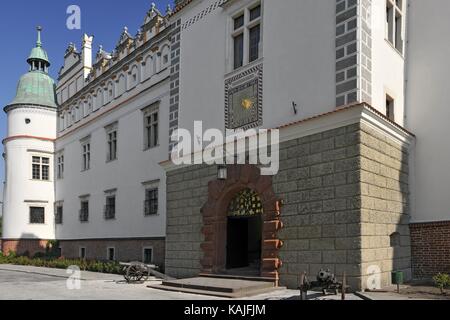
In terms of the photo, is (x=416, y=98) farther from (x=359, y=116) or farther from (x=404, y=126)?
(x=359, y=116)

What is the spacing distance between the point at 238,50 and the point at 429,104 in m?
6.08

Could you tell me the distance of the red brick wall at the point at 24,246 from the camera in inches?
1276

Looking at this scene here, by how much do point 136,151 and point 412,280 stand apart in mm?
14587

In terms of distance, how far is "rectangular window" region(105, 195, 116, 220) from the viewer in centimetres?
2598

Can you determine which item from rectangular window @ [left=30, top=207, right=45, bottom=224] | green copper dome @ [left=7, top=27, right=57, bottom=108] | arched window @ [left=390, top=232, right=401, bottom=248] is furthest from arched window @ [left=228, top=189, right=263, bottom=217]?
green copper dome @ [left=7, top=27, right=57, bottom=108]

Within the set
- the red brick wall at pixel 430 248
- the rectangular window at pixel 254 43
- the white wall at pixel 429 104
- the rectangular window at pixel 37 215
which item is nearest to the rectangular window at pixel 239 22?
the rectangular window at pixel 254 43

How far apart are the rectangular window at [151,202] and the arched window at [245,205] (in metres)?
7.39

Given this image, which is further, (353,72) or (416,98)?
(416,98)

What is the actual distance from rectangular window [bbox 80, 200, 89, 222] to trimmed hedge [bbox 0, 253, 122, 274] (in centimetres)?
290

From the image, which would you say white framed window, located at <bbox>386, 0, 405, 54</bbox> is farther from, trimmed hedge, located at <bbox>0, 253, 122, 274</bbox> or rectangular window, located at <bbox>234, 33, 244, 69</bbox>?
trimmed hedge, located at <bbox>0, 253, 122, 274</bbox>

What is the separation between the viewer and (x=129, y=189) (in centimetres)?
2459

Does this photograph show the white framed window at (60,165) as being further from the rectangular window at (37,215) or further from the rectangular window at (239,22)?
the rectangular window at (239,22)
